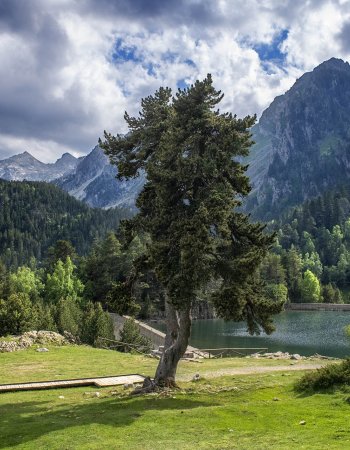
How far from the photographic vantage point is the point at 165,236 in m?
24.3

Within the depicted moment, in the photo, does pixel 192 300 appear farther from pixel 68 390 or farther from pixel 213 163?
pixel 68 390

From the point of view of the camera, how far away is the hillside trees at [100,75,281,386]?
22.0 meters

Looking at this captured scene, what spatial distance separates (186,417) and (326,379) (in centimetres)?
832

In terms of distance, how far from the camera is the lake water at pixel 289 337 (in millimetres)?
68600

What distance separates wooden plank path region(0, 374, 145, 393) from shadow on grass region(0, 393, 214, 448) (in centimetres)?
323

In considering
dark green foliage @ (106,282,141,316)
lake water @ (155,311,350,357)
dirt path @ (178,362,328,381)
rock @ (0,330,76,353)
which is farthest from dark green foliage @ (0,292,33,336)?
lake water @ (155,311,350,357)

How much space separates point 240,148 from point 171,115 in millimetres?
4556


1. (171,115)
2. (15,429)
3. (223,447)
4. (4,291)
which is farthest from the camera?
(4,291)

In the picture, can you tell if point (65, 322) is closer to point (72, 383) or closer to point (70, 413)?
point (72, 383)

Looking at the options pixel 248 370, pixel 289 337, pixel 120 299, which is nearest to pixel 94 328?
pixel 248 370

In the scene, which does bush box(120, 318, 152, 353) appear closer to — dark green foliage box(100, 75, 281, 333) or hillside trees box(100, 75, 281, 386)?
hillside trees box(100, 75, 281, 386)

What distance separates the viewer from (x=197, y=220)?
2192 cm

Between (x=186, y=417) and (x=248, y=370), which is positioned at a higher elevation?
(x=186, y=417)

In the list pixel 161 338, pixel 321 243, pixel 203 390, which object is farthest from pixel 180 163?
pixel 321 243
